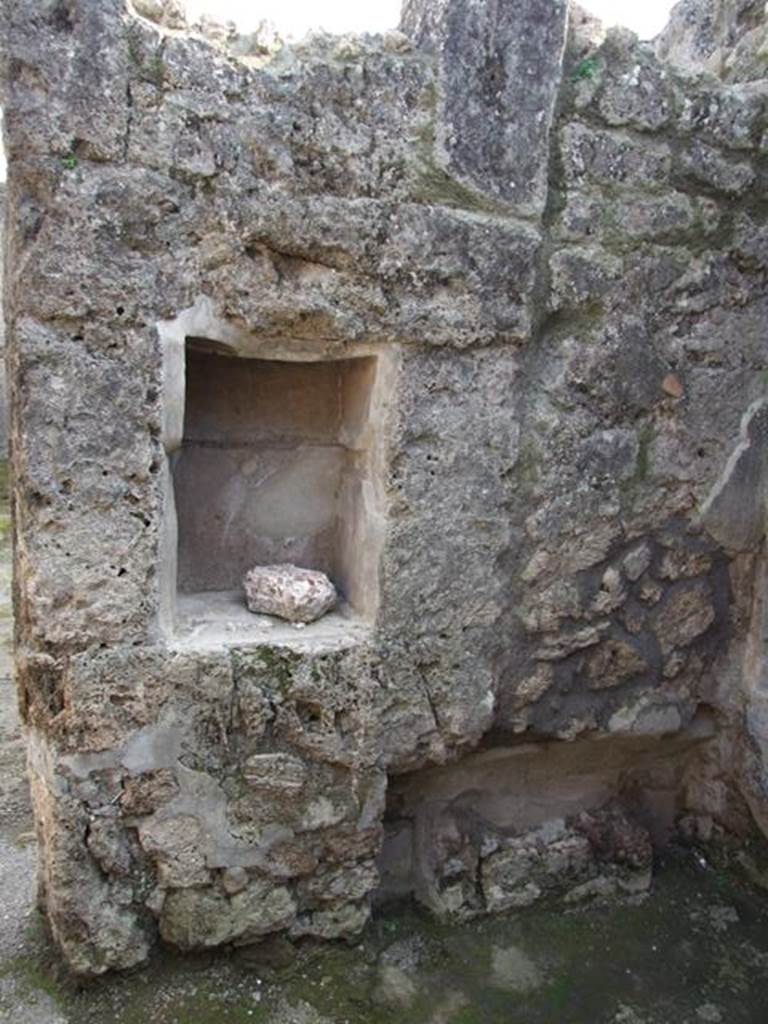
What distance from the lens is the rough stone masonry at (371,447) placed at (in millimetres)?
1862

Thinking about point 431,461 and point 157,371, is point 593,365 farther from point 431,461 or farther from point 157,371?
point 157,371

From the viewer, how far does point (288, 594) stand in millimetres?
2268

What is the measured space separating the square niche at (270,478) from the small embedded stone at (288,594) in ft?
0.28

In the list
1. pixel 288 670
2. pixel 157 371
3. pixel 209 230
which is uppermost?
pixel 209 230

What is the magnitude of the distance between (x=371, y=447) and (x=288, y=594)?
0.46 meters

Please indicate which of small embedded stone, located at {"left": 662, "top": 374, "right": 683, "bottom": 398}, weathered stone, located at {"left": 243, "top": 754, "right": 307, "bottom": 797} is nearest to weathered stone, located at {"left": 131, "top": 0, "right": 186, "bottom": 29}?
small embedded stone, located at {"left": 662, "top": 374, "right": 683, "bottom": 398}

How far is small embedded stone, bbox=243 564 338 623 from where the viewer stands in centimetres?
227

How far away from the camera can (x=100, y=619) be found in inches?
78.0

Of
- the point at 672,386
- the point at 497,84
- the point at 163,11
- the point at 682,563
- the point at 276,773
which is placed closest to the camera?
the point at 163,11

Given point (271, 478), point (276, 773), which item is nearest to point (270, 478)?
point (271, 478)

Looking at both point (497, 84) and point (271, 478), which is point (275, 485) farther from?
point (497, 84)

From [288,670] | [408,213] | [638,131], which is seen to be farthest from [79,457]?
[638,131]

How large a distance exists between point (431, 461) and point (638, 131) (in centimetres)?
102

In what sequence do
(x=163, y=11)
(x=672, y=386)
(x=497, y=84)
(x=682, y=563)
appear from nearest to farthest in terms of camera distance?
(x=163, y=11) < (x=497, y=84) < (x=672, y=386) < (x=682, y=563)
